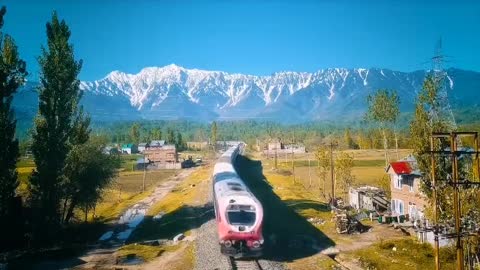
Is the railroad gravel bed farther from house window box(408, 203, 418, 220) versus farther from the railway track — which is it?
house window box(408, 203, 418, 220)

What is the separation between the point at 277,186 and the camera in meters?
70.6

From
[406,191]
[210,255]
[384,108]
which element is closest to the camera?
[210,255]

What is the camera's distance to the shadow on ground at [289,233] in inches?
1209

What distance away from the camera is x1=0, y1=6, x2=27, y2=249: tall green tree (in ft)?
114

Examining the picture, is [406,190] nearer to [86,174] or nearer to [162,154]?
[86,174]

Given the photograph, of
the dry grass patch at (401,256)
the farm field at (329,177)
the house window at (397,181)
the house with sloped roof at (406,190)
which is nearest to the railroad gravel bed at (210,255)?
the dry grass patch at (401,256)

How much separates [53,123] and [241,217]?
2203cm

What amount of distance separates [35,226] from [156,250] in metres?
12.4

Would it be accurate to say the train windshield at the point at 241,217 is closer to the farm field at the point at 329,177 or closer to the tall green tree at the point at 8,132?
the tall green tree at the point at 8,132

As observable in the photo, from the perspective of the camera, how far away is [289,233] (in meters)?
36.7

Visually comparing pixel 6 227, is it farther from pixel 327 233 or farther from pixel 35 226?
pixel 327 233

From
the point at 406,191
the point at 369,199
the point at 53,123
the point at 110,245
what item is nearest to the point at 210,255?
the point at 110,245

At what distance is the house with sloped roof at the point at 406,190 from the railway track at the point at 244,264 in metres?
18.5

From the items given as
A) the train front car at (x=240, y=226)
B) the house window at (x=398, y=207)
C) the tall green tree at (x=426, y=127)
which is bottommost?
the house window at (x=398, y=207)
